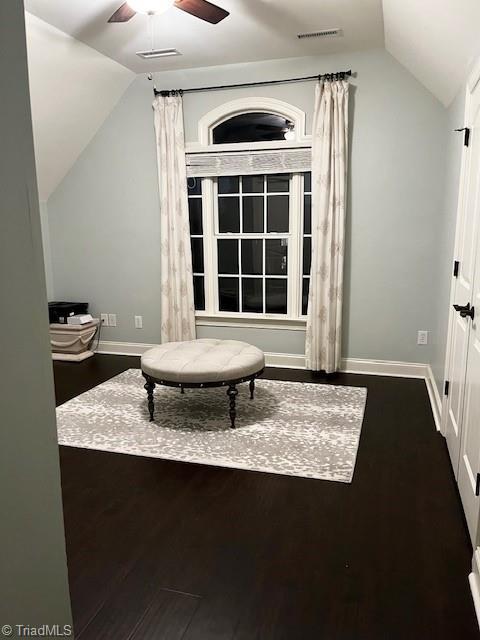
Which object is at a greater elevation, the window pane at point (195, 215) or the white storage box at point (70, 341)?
the window pane at point (195, 215)

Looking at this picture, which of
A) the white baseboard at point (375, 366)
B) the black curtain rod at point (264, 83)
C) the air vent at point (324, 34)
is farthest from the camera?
the white baseboard at point (375, 366)

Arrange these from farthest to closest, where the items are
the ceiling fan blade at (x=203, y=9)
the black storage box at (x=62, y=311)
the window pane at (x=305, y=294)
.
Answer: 1. the black storage box at (x=62, y=311)
2. the window pane at (x=305, y=294)
3. the ceiling fan blade at (x=203, y=9)

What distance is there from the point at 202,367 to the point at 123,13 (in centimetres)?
234

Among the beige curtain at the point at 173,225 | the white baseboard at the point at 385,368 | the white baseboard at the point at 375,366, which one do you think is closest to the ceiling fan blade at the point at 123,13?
the beige curtain at the point at 173,225

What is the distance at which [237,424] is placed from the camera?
3385 millimetres

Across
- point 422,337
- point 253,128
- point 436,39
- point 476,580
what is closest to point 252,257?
point 253,128

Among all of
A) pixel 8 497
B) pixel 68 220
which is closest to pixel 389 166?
pixel 68 220

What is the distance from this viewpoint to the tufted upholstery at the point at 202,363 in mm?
3240

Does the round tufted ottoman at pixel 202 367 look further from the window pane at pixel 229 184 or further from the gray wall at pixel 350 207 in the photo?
the window pane at pixel 229 184

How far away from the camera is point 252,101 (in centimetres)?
446

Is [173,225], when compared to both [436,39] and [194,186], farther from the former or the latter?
[436,39]

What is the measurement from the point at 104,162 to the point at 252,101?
1715mm

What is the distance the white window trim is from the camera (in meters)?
4.42

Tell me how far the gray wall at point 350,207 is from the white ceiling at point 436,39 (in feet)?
1.24
